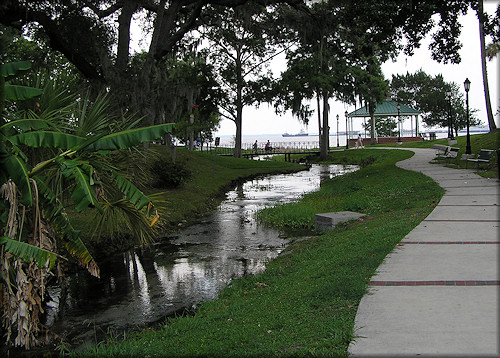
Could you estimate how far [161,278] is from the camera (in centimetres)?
925

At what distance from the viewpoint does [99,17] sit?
21859 millimetres

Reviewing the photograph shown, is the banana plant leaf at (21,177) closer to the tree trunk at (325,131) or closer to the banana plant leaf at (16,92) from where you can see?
the banana plant leaf at (16,92)

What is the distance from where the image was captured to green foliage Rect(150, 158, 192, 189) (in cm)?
2033

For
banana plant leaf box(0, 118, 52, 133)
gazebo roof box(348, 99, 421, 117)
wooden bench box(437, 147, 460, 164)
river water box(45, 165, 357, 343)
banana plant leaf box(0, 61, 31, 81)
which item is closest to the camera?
banana plant leaf box(0, 61, 31, 81)

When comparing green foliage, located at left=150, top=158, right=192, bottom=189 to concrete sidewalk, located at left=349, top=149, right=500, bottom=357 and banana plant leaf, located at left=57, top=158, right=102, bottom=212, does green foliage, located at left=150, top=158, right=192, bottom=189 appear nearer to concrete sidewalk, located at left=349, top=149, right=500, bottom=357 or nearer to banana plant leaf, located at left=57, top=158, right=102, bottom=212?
concrete sidewalk, located at left=349, top=149, right=500, bottom=357

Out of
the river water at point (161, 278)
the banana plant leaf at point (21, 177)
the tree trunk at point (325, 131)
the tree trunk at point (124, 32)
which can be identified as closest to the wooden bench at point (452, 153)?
the river water at point (161, 278)

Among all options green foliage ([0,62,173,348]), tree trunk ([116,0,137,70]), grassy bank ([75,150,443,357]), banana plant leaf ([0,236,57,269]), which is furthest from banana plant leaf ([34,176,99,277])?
tree trunk ([116,0,137,70])

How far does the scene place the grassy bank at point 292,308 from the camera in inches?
180

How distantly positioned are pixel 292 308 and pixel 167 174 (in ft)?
50.1

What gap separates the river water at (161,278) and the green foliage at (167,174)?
550cm

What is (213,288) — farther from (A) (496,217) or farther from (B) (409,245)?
(A) (496,217)

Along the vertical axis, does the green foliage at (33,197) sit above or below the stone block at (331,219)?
above

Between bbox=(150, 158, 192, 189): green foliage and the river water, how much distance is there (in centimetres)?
550

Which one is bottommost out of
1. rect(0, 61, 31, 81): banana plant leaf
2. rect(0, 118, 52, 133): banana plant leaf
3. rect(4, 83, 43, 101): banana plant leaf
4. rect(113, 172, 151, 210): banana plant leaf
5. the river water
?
the river water
